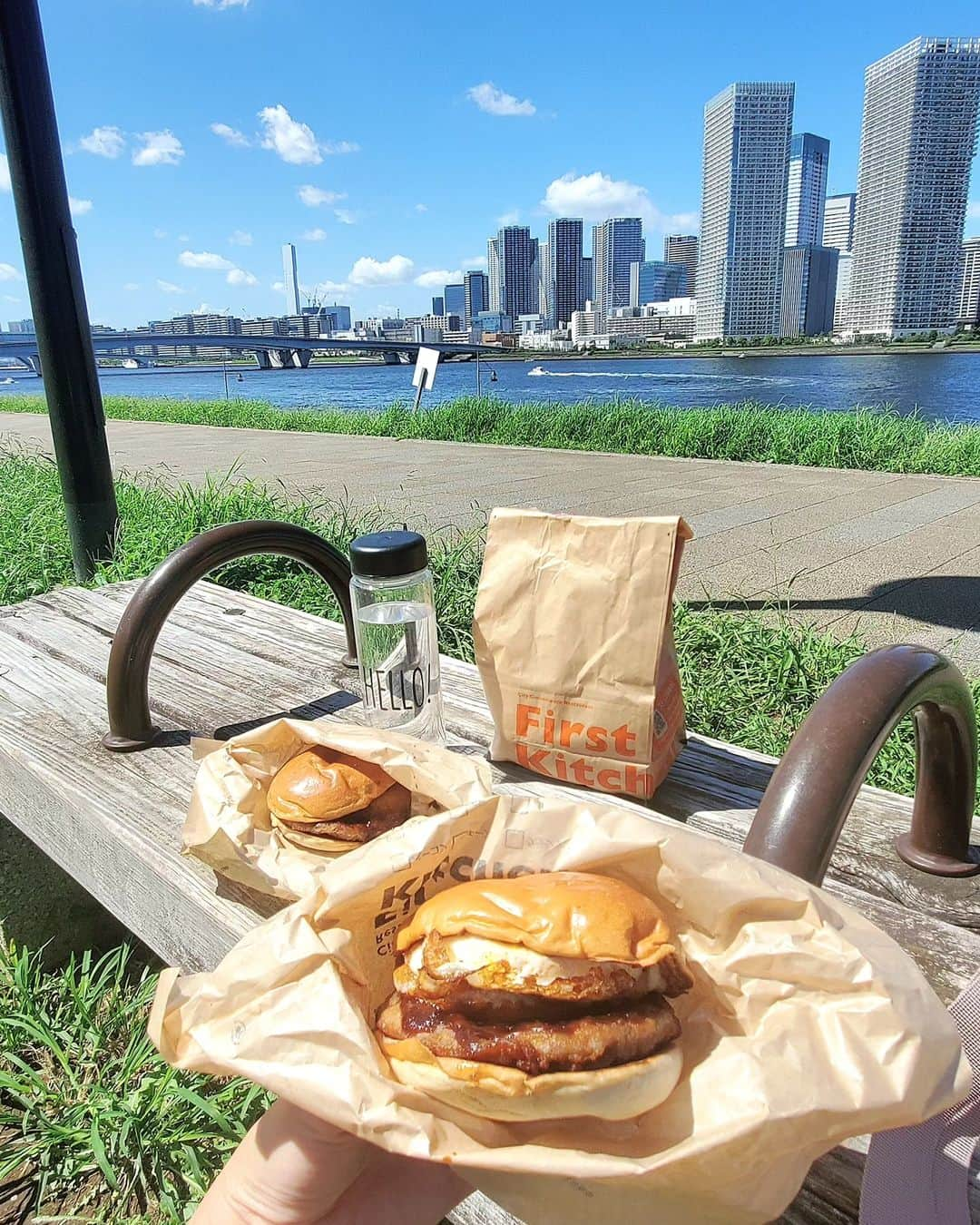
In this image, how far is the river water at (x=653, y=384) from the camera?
98.7ft

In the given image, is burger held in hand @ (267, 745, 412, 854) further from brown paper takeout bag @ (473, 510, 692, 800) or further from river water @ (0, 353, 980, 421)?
river water @ (0, 353, 980, 421)

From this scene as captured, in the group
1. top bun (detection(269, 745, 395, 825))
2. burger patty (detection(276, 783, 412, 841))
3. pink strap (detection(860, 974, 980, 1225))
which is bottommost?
pink strap (detection(860, 974, 980, 1225))

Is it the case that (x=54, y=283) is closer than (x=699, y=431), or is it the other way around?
(x=54, y=283)

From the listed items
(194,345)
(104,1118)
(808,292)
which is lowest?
(104,1118)

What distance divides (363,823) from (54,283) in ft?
12.3

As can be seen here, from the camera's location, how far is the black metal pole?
3754 mm

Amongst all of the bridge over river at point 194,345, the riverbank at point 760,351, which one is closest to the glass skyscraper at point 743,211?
the riverbank at point 760,351

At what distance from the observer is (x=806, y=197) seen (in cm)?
12719

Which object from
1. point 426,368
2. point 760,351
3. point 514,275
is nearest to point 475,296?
point 514,275

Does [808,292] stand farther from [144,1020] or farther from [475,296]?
[144,1020]

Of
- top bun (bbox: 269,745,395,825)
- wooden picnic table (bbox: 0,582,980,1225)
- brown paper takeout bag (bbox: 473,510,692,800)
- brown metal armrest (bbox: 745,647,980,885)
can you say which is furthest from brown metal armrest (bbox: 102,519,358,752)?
brown metal armrest (bbox: 745,647,980,885)

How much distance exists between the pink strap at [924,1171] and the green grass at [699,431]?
939cm

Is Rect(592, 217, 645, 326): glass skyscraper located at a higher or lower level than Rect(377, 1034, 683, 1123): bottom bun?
higher

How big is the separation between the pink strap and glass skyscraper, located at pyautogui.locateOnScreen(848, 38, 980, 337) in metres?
82.5
